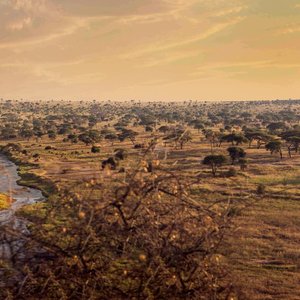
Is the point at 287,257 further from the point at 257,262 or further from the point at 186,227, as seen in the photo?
the point at 186,227

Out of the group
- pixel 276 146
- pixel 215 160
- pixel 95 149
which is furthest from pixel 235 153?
pixel 95 149

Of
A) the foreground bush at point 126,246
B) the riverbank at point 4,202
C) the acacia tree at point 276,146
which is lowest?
the riverbank at point 4,202

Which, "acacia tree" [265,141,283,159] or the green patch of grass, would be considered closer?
the green patch of grass

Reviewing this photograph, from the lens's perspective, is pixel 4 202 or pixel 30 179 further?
pixel 30 179

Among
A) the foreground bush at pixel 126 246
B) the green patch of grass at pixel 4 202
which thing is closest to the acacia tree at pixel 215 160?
the green patch of grass at pixel 4 202

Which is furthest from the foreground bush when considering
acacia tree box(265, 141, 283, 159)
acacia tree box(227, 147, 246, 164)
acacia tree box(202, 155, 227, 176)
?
acacia tree box(265, 141, 283, 159)

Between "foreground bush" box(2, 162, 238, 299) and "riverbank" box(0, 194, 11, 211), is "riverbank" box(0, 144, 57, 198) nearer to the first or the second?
"riverbank" box(0, 194, 11, 211)

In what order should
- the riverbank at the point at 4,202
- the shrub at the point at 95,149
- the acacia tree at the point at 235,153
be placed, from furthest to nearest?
the shrub at the point at 95,149 < the acacia tree at the point at 235,153 < the riverbank at the point at 4,202

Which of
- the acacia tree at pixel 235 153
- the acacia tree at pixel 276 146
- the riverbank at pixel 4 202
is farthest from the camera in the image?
the acacia tree at pixel 276 146

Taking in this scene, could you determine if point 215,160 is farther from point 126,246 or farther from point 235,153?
point 126,246

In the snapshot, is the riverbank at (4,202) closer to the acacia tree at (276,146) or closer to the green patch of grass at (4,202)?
the green patch of grass at (4,202)

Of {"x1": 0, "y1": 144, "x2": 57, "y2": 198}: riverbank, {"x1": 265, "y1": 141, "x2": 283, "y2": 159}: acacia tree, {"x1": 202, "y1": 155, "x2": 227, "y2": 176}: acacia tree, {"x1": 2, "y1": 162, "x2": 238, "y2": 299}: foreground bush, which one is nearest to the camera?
{"x1": 2, "y1": 162, "x2": 238, "y2": 299}: foreground bush
